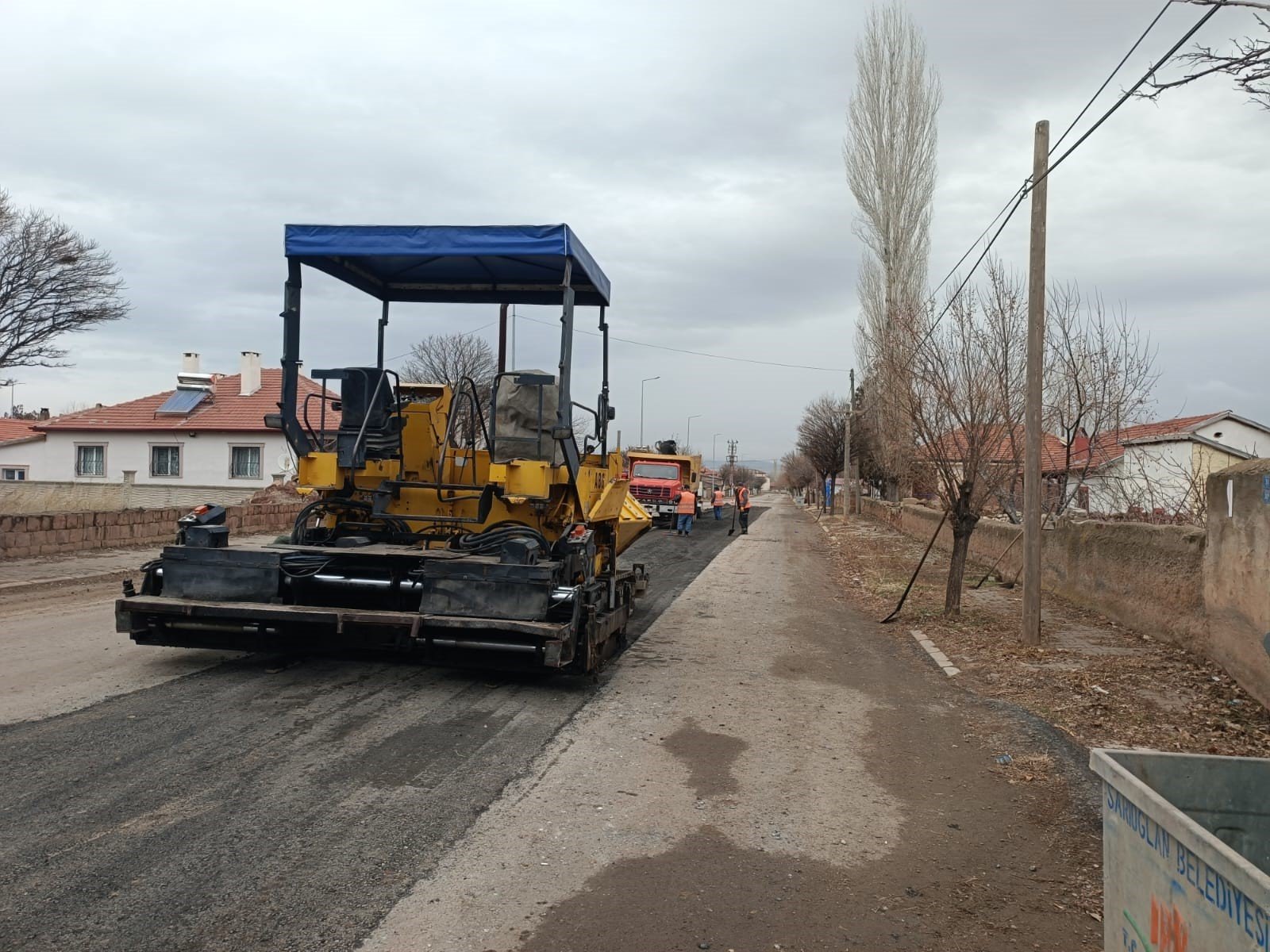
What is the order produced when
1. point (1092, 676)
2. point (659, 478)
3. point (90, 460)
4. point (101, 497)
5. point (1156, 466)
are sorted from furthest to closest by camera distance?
point (90, 460), point (659, 478), point (101, 497), point (1156, 466), point (1092, 676)

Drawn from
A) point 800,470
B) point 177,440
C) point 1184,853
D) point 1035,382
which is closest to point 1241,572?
point 1035,382

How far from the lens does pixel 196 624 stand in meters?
7.12

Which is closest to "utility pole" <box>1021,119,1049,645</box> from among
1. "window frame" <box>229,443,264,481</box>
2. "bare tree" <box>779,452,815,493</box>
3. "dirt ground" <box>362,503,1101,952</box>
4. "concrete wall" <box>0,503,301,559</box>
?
"dirt ground" <box>362,503,1101,952</box>

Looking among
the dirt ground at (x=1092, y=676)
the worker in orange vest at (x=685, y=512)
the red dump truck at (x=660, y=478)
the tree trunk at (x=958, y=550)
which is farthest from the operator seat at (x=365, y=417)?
the red dump truck at (x=660, y=478)

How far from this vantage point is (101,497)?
2683cm

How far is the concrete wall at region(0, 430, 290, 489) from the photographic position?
32062 millimetres

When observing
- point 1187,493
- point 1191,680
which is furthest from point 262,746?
point 1187,493

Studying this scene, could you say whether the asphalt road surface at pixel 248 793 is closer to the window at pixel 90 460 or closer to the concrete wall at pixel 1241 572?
the concrete wall at pixel 1241 572

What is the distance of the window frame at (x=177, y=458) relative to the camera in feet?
108

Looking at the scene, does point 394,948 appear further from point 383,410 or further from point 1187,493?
point 1187,493

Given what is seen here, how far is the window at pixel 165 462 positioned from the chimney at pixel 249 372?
3391 millimetres

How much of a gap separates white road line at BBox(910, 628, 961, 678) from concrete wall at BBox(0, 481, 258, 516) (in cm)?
2097

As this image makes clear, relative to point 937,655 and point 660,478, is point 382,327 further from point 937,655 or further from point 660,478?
point 660,478

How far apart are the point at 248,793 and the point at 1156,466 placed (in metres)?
19.9
